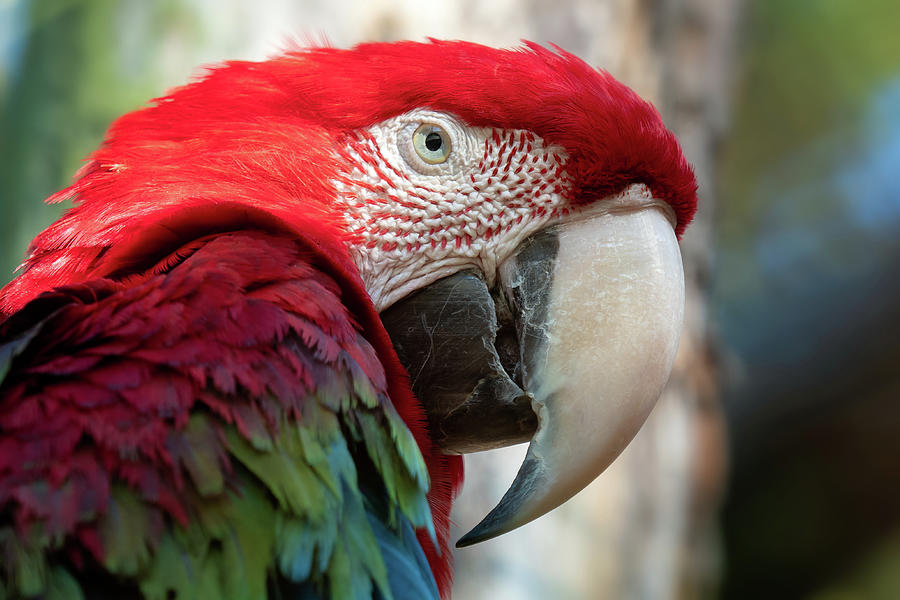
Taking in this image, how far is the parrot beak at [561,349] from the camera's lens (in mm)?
880

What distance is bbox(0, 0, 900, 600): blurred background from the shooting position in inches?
75.9

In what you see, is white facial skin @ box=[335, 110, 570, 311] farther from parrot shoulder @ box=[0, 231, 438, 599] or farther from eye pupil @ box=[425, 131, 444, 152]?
parrot shoulder @ box=[0, 231, 438, 599]

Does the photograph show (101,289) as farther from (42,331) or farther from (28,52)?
(28,52)

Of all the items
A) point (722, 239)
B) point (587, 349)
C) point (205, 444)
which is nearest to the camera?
point (205, 444)

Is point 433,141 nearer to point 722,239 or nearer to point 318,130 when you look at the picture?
point 318,130

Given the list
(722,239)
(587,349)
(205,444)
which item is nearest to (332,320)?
(205,444)

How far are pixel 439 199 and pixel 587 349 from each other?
22cm

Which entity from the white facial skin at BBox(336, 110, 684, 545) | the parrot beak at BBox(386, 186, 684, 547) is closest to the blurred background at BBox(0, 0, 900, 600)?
the white facial skin at BBox(336, 110, 684, 545)

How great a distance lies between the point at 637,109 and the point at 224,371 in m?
0.49

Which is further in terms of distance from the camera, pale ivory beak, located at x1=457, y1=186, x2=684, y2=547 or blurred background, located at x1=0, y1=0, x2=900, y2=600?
blurred background, located at x1=0, y1=0, x2=900, y2=600

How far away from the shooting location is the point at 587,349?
0.88 m

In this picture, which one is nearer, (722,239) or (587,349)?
(587,349)

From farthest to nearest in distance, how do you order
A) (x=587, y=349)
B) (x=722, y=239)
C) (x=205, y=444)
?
(x=722, y=239) < (x=587, y=349) < (x=205, y=444)

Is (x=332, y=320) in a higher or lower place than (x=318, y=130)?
lower
